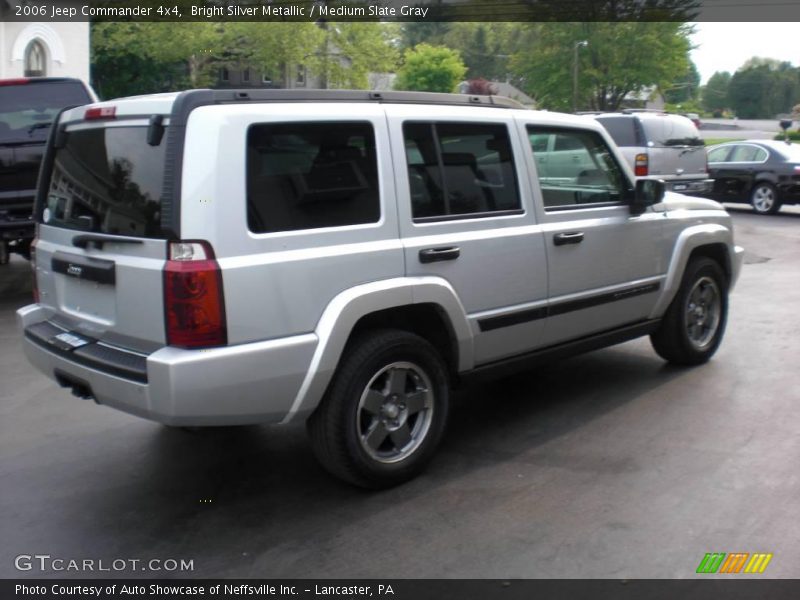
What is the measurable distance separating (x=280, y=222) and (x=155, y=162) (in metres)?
0.61

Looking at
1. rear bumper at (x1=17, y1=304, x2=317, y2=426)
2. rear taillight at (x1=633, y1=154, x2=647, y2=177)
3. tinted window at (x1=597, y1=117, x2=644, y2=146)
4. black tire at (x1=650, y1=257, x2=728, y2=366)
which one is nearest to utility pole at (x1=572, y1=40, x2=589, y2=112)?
tinted window at (x1=597, y1=117, x2=644, y2=146)

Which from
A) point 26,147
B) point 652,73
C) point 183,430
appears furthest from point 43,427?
point 652,73

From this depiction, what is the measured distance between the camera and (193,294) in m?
3.81

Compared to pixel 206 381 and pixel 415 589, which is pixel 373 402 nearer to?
pixel 206 381

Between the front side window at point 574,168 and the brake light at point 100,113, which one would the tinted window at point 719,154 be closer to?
the front side window at point 574,168

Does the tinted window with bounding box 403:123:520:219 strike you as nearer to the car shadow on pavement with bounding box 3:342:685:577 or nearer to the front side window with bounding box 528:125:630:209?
the front side window with bounding box 528:125:630:209

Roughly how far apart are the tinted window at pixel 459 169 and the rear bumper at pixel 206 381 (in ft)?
3.61

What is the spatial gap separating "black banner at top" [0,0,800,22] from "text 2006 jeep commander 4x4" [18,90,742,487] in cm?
1637

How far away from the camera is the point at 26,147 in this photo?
30.9 feet

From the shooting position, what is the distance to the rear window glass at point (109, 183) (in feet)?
13.2

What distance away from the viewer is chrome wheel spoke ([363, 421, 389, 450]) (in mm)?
4465

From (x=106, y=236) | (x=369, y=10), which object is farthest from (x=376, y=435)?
(x=369, y=10)

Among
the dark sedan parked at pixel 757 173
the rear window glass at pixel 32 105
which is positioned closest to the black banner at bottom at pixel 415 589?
the rear window glass at pixel 32 105
